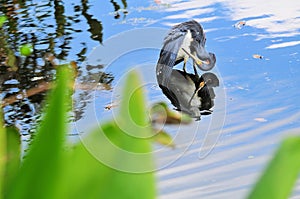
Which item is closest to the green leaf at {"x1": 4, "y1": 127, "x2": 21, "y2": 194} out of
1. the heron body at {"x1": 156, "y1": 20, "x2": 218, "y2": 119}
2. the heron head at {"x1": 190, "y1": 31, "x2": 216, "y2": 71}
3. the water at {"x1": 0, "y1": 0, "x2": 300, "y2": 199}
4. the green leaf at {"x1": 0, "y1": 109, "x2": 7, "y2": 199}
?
the green leaf at {"x1": 0, "y1": 109, "x2": 7, "y2": 199}

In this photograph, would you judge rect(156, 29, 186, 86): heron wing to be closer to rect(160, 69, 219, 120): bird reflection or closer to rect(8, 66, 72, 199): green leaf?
rect(160, 69, 219, 120): bird reflection

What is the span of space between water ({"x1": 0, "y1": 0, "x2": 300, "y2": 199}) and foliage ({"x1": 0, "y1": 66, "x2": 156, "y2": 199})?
1.15 metres

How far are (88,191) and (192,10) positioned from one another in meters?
2.54

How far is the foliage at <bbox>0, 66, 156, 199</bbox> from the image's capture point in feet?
0.77

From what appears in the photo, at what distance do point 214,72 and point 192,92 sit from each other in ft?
0.66

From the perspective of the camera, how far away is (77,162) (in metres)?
0.25

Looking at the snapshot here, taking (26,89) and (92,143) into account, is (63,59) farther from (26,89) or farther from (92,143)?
(92,143)

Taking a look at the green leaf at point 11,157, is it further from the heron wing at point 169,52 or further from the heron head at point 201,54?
the heron head at point 201,54

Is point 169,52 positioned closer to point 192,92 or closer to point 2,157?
point 192,92

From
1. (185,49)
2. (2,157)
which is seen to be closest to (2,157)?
(2,157)

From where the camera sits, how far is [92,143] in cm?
26

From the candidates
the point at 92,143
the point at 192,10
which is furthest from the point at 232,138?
the point at 92,143

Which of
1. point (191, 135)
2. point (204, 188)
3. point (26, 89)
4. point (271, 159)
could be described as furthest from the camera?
point (26, 89)

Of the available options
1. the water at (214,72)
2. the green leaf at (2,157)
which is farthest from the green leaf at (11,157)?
the water at (214,72)
